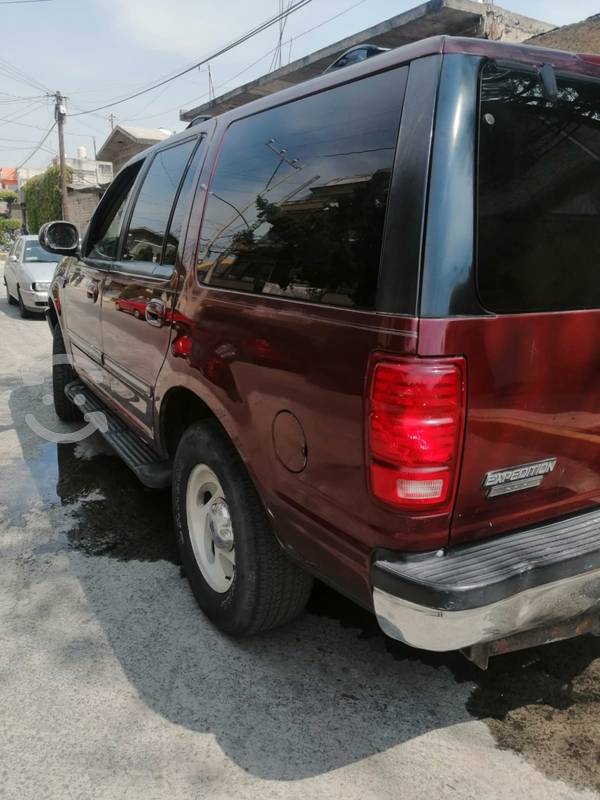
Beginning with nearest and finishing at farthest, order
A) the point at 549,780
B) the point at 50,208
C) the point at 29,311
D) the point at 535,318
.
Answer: the point at 535,318 < the point at 549,780 < the point at 29,311 < the point at 50,208

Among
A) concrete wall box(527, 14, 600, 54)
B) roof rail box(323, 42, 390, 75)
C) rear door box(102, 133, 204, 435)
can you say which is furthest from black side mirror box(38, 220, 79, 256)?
concrete wall box(527, 14, 600, 54)

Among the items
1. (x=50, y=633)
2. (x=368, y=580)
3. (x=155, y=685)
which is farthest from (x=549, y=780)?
(x=50, y=633)

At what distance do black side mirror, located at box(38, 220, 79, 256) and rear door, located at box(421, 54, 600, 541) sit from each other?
3.62 meters

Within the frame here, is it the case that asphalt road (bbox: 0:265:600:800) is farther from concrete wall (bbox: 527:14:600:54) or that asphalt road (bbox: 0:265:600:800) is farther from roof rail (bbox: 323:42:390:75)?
concrete wall (bbox: 527:14:600:54)

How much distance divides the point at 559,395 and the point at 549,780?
4.08ft

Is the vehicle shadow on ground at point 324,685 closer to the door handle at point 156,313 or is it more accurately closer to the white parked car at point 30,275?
the door handle at point 156,313

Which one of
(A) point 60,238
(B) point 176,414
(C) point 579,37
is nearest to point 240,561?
(B) point 176,414

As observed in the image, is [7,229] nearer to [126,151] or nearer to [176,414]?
[126,151]

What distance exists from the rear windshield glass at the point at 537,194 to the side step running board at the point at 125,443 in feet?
6.65

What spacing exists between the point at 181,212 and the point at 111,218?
1.46 meters

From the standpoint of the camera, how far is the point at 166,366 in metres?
2.86

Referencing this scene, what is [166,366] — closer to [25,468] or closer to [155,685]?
[155,685]

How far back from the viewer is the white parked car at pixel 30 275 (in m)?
11.7

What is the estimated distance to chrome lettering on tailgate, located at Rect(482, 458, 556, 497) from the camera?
1791mm
